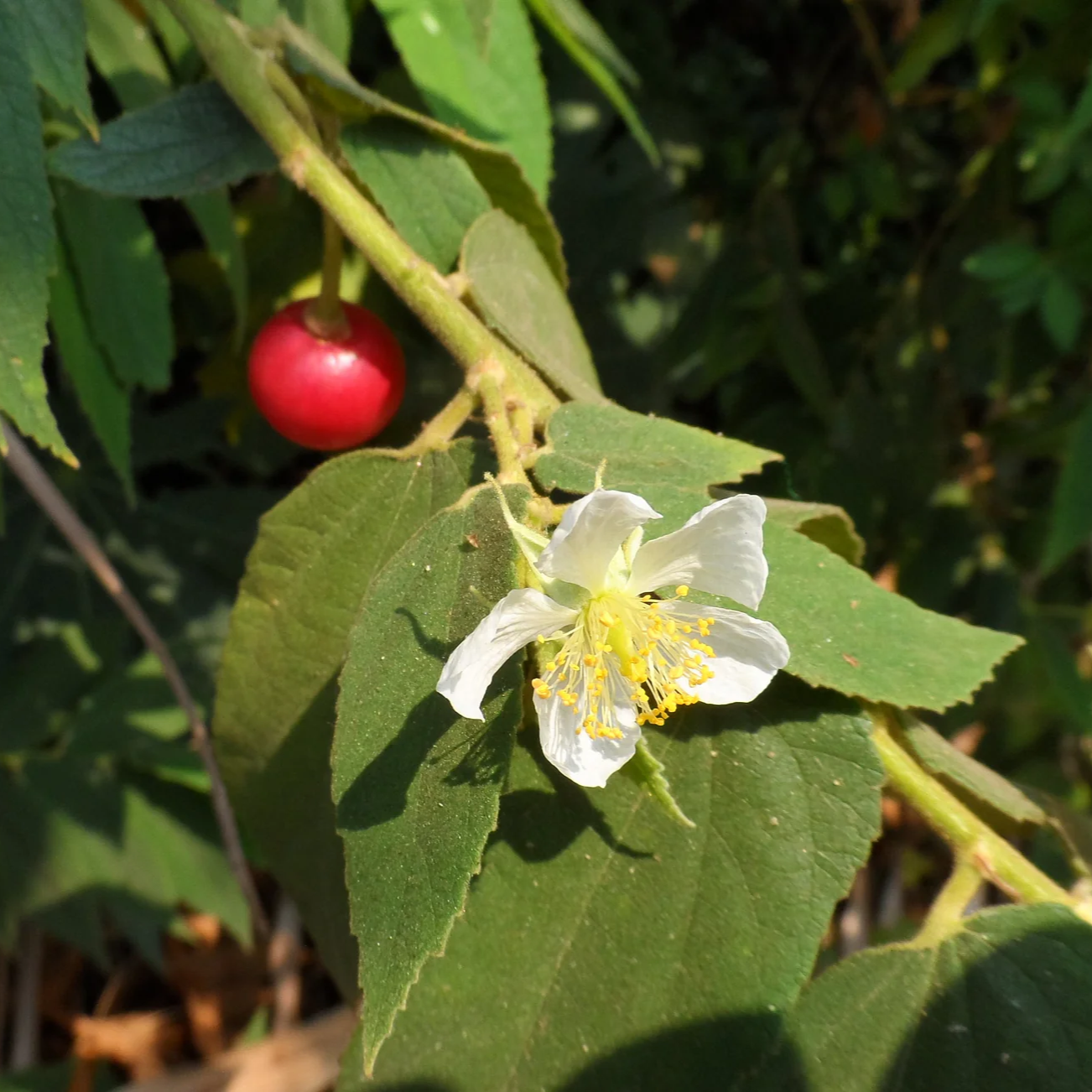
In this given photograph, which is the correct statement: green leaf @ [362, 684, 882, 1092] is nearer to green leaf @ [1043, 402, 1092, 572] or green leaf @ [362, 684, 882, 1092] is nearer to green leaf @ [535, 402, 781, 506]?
green leaf @ [535, 402, 781, 506]

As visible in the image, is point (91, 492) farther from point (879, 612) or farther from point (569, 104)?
point (879, 612)

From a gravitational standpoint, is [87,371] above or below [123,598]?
above

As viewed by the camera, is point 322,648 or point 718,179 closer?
point 322,648

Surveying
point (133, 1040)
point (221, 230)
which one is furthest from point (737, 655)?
point (133, 1040)

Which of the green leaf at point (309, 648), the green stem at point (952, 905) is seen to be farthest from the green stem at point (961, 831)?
the green leaf at point (309, 648)

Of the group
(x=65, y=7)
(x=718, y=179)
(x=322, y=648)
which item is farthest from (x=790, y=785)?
(x=718, y=179)

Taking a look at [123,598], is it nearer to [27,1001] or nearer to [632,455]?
[632,455]

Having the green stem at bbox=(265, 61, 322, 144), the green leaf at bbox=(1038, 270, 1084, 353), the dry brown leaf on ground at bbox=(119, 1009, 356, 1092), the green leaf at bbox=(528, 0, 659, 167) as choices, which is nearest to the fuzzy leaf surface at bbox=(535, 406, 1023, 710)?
the green stem at bbox=(265, 61, 322, 144)

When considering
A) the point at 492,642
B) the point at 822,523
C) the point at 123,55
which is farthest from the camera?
the point at 123,55
